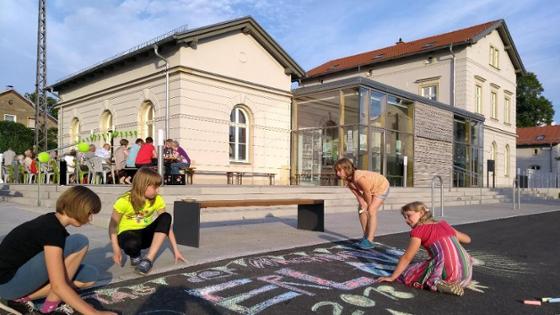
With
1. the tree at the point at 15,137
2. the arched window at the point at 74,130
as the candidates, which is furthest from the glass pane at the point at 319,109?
the tree at the point at 15,137

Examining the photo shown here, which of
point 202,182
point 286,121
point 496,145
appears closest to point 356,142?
point 286,121

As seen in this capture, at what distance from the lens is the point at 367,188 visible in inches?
263

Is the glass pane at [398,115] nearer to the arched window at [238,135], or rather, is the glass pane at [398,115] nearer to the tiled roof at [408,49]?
the arched window at [238,135]

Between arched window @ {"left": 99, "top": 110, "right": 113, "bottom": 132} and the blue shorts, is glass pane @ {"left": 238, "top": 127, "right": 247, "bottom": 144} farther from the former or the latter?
the blue shorts

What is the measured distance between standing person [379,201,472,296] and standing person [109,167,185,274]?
2497 millimetres

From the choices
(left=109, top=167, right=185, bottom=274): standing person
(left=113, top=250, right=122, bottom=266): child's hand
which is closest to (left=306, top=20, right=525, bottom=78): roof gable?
(left=109, top=167, right=185, bottom=274): standing person

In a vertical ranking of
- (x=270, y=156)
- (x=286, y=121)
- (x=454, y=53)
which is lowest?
(x=270, y=156)

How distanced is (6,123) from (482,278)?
155ft

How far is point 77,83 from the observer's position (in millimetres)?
21453

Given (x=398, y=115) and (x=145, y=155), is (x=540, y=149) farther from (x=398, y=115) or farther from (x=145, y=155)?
(x=145, y=155)

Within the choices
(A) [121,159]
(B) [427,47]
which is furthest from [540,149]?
(A) [121,159]

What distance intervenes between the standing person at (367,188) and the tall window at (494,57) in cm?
2636

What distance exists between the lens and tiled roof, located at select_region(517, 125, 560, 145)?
156ft

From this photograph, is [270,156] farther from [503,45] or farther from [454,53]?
[503,45]
